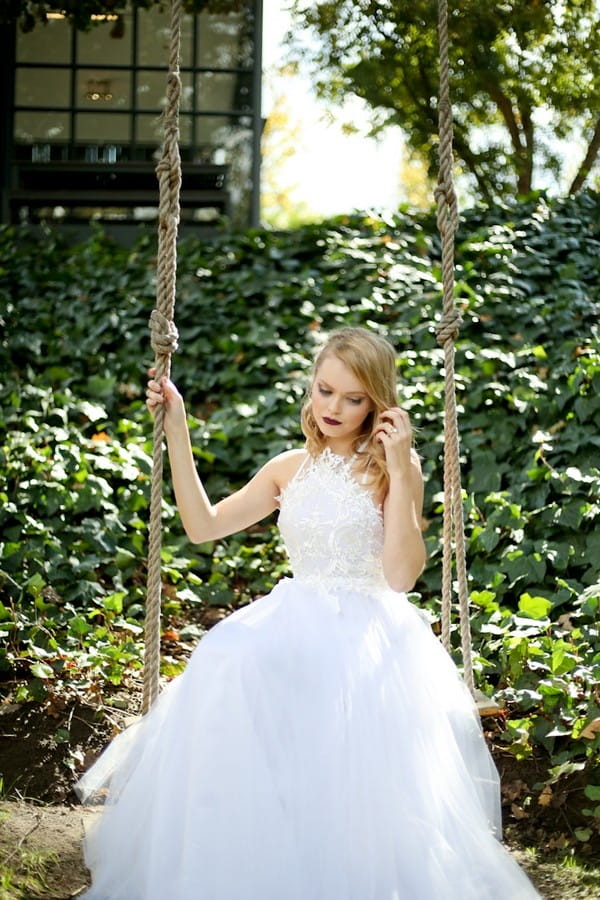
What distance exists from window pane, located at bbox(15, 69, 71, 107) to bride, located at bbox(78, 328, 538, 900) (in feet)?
24.2

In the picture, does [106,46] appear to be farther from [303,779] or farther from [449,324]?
[303,779]

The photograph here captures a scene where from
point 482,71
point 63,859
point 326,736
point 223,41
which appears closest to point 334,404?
point 326,736

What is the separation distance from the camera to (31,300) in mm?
A: 7395

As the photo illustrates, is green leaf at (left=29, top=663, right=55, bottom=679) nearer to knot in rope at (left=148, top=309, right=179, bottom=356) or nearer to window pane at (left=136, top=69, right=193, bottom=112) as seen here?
knot in rope at (left=148, top=309, right=179, bottom=356)

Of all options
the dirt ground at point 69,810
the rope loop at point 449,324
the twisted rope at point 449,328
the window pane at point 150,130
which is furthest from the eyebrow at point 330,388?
the window pane at point 150,130

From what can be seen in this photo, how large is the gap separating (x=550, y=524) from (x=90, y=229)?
18.5 ft

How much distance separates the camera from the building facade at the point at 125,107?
30.0 feet

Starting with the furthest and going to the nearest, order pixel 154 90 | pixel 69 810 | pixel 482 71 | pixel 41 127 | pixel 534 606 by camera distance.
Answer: pixel 154 90, pixel 41 127, pixel 482 71, pixel 534 606, pixel 69 810

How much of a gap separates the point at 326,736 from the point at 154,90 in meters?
8.08

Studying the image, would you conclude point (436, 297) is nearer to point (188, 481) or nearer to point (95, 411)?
point (95, 411)

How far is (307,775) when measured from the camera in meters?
2.29

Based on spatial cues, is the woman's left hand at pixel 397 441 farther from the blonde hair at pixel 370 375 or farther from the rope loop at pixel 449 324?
the rope loop at pixel 449 324

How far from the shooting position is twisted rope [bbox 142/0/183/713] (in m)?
2.64

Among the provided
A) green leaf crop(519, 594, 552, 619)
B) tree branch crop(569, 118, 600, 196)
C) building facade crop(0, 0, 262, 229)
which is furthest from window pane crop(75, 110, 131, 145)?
green leaf crop(519, 594, 552, 619)
